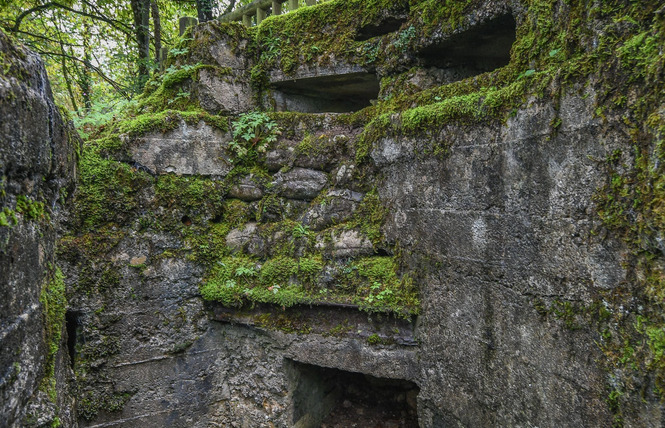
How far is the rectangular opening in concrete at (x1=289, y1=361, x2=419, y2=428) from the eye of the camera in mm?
4824

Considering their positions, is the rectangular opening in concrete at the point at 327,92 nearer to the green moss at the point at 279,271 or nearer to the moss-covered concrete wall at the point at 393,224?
the moss-covered concrete wall at the point at 393,224

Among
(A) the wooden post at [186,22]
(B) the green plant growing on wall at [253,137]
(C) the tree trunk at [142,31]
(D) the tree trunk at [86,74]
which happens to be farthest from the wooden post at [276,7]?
(D) the tree trunk at [86,74]

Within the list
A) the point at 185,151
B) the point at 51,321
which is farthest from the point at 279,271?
the point at 51,321

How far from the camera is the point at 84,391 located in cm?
443

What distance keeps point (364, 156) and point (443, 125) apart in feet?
3.98

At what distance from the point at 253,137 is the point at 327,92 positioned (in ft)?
4.79

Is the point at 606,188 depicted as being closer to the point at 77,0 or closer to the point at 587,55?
the point at 587,55

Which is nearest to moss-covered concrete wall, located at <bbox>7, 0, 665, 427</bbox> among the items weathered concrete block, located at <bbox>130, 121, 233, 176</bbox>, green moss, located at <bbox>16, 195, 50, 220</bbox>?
weathered concrete block, located at <bbox>130, 121, 233, 176</bbox>

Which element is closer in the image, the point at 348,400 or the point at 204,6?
the point at 348,400

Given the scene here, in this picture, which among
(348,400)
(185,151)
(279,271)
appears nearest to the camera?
(279,271)

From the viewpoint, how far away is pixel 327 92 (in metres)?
5.95

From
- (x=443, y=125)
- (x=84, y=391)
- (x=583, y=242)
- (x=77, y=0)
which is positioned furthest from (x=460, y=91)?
(x=77, y=0)

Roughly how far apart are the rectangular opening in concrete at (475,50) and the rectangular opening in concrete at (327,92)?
95 centimetres

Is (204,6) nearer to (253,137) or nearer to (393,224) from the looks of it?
(253,137)
